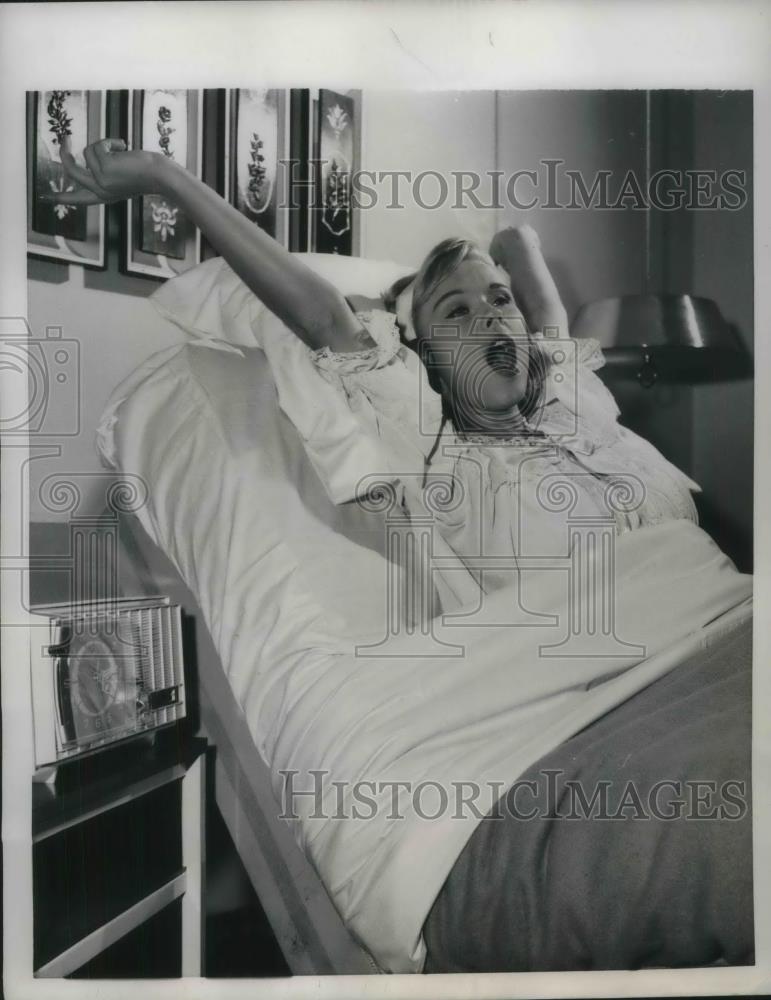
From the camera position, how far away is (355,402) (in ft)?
5.10

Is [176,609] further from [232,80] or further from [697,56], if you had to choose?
[697,56]

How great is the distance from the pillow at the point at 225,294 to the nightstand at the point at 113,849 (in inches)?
29.2

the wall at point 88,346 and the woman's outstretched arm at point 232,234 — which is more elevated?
the woman's outstretched arm at point 232,234

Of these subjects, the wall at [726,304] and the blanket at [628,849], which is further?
the wall at [726,304]

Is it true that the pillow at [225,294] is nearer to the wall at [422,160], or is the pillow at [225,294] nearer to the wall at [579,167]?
the wall at [422,160]

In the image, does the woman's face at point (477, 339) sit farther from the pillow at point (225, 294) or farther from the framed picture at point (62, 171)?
the framed picture at point (62, 171)

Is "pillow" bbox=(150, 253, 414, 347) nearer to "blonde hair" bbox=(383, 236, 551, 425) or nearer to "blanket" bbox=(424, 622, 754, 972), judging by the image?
"blonde hair" bbox=(383, 236, 551, 425)

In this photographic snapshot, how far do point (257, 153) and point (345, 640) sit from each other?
90cm

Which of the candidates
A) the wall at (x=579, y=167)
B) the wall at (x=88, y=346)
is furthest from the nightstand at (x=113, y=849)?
the wall at (x=579, y=167)

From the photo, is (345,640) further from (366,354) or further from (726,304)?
(726,304)

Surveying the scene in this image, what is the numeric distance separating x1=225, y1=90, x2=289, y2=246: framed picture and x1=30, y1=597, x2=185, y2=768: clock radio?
727 mm

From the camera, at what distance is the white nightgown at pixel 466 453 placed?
5.08 ft

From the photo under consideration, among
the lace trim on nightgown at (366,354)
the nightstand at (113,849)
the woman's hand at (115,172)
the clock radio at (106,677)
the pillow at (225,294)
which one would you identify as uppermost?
the woman's hand at (115,172)

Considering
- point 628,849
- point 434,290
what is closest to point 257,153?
point 434,290
